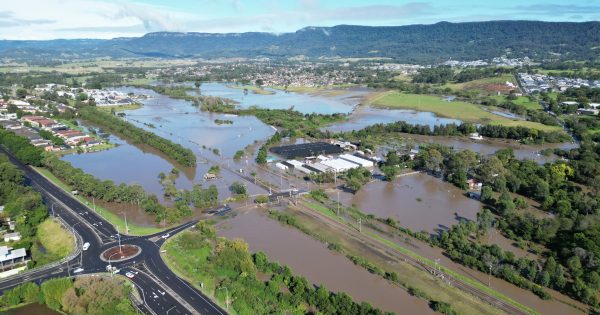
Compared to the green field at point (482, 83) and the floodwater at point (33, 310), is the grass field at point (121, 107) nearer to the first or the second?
the floodwater at point (33, 310)

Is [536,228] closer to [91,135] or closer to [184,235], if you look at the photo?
[184,235]

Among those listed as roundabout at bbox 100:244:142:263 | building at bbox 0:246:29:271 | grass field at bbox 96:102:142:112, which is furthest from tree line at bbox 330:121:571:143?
grass field at bbox 96:102:142:112

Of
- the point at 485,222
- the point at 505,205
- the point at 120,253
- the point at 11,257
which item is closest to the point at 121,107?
the point at 11,257

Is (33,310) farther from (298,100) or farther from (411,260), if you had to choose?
(298,100)

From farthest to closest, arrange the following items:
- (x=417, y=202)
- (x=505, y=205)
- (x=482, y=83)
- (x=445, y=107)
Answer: (x=482, y=83) < (x=445, y=107) < (x=417, y=202) < (x=505, y=205)

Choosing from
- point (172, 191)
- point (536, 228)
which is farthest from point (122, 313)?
point (536, 228)
